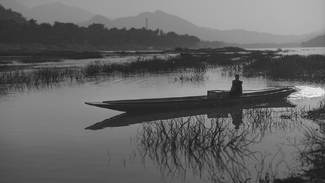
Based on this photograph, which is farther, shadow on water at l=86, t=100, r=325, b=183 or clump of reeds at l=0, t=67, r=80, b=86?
clump of reeds at l=0, t=67, r=80, b=86

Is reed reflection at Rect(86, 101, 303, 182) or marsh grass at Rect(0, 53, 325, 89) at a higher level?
marsh grass at Rect(0, 53, 325, 89)

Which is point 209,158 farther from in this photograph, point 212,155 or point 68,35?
point 68,35

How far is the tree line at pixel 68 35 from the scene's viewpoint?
262 ft

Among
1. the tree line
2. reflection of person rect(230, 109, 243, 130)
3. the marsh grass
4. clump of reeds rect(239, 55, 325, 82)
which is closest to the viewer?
reflection of person rect(230, 109, 243, 130)

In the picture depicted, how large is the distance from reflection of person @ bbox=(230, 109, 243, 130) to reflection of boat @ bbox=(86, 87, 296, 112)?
742 millimetres

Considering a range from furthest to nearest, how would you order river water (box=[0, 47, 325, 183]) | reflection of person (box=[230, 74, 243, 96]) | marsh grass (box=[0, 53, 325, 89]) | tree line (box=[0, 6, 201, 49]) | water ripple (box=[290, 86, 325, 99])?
1. tree line (box=[0, 6, 201, 49])
2. marsh grass (box=[0, 53, 325, 89])
3. water ripple (box=[290, 86, 325, 99])
4. reflection of person (box=[230, 74, 243, 96])
5. river water (box=[0, 47, 325, 183])

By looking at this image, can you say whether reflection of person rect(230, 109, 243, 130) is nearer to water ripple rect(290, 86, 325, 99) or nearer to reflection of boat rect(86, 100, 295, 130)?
reflection of boat rect(86, 100, 295, 130)

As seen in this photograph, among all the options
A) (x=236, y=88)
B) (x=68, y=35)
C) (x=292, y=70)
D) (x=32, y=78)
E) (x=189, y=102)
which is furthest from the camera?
(x=68, y=35)

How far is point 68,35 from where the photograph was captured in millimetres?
93000

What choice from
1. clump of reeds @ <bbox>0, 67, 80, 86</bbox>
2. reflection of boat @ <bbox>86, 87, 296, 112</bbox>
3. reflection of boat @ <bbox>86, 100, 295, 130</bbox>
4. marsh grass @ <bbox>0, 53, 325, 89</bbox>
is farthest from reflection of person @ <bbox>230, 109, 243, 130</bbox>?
clump of reeds @ <bbox>0, 67, 80, 86</bbox>

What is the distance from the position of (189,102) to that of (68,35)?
85604mm

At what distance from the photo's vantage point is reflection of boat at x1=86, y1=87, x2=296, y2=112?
41.4 ft

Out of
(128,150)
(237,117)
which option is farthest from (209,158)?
(237,117)

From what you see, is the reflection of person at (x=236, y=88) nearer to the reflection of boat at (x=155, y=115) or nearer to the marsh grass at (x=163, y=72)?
the reflection of boat at (x=155, y=115)
